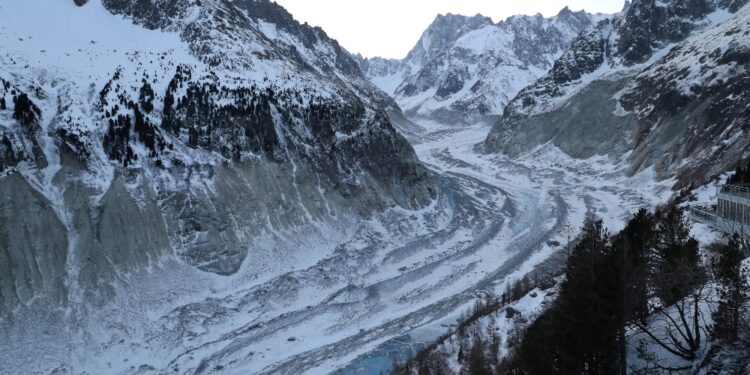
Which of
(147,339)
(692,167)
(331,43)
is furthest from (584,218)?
(331,43)

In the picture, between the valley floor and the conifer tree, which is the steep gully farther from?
the conifer tree

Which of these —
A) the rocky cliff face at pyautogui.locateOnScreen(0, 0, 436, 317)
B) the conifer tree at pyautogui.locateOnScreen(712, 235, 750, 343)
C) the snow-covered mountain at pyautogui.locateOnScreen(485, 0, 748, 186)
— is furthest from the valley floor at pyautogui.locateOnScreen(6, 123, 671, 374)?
the conifer tree at pyautogui.locateOnScreen(712, 235, 750, 343)

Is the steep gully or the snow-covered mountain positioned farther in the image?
the snow-covered mountain

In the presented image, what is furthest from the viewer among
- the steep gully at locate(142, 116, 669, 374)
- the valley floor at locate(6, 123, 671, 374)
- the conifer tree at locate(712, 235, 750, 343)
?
the steep gully at locate(142, 116, 669, 374)

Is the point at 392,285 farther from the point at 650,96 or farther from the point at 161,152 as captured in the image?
the point at 650,96

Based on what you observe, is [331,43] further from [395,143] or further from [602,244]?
[602,244]

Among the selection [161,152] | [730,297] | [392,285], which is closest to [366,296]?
[392,285]
